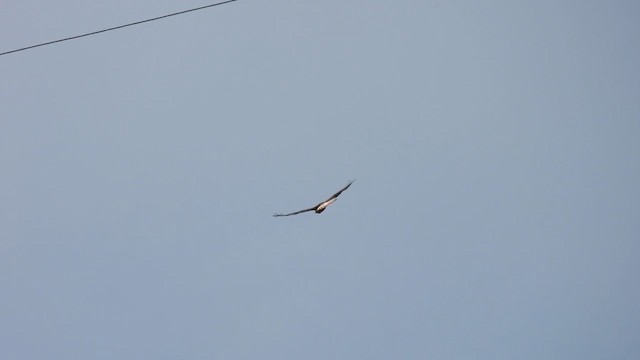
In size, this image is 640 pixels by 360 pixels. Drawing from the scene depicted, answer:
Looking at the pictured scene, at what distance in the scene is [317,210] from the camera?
20.7 metres
